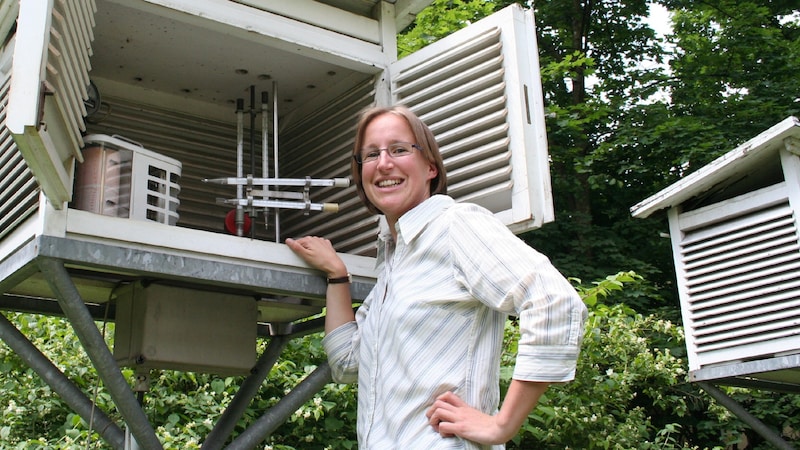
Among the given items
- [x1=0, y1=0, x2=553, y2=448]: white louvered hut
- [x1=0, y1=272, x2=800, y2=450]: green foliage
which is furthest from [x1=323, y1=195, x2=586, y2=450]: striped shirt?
[x1=0, y1=272, x2=800, y2=450]: green foliage

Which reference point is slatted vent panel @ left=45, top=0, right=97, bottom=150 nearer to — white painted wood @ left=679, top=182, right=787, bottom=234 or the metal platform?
the metal platform

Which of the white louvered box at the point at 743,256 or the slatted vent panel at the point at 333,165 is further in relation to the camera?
the white louvered box at the point at 743,256

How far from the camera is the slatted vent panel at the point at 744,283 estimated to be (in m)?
6.46

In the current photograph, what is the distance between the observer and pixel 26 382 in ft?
18.8

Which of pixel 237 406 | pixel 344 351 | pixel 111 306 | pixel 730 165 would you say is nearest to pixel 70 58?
pixel 344 351

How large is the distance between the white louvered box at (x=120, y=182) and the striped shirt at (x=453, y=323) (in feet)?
3.33

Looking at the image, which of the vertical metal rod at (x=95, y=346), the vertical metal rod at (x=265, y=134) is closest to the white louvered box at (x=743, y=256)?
the vertical metal rod at (x=265, y=134)

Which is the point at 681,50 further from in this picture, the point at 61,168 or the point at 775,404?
the point at 61,168

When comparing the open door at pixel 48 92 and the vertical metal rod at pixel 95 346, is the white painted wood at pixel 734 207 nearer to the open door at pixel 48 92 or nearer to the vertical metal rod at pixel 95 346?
the vertical metal rod at pixel 95 346

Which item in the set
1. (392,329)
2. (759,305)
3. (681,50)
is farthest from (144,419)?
(681,50)

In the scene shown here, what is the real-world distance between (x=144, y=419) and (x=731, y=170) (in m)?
5.09

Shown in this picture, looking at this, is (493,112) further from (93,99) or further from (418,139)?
(93,99)

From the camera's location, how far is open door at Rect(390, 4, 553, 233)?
322 centimetres

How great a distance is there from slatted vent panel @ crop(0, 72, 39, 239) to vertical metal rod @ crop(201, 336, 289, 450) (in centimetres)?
126
